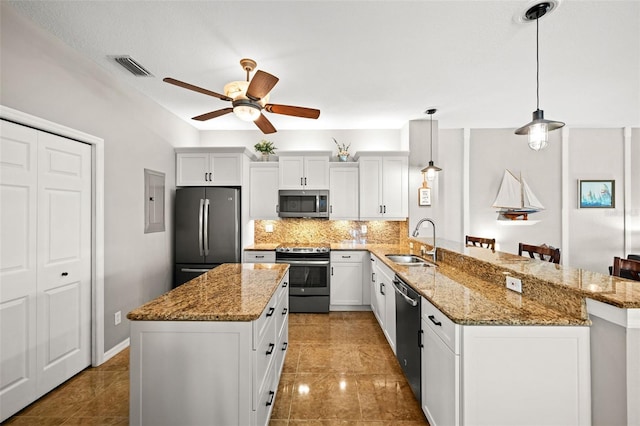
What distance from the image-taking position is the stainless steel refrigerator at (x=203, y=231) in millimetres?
3855

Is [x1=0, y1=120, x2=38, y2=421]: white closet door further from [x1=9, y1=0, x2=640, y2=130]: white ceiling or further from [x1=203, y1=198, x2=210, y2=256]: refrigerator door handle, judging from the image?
[x1=203, y1=198, x2=210, y2=256]: refrigerator door handle

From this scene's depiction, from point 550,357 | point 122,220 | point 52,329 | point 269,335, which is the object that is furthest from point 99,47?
point 550,357

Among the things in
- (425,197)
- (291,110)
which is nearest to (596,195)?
(425,197)

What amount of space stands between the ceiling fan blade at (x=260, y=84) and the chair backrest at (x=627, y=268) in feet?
8.38

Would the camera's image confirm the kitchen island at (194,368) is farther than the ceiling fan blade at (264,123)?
No

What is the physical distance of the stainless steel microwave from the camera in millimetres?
4336

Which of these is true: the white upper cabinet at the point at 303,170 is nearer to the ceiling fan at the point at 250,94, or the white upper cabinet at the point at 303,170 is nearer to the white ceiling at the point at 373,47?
the white ceiling at the point at 373,47

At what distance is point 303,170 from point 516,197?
11.5 ft

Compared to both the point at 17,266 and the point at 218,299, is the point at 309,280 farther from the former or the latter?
the point at 17,266

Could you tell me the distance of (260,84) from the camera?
2.01m

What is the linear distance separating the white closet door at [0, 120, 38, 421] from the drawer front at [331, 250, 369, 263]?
308 cm

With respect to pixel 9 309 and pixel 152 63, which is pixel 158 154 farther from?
pixel 9 309

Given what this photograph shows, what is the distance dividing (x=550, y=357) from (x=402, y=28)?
229cm

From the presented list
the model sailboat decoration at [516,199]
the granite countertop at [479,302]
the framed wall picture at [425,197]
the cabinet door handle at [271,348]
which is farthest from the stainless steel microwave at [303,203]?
the model sailboat decoration at [516,199]
